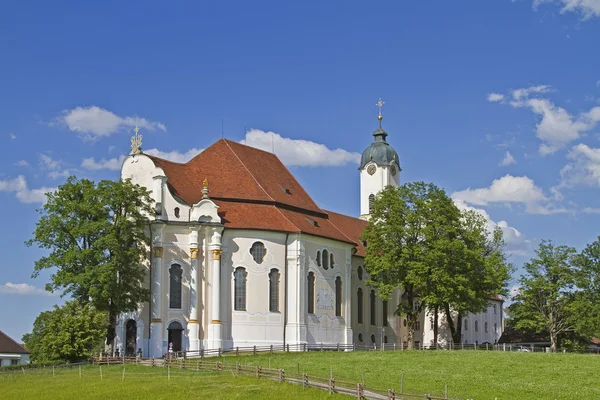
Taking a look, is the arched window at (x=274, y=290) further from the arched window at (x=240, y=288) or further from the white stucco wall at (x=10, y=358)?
the white stucco wall at (x=10, y=358)

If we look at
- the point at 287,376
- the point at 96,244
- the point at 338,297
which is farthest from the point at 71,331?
the point at 338,297

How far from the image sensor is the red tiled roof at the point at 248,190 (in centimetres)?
6500

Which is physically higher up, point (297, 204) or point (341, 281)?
point (297, 204)

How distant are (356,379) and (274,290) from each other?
69.3 ft

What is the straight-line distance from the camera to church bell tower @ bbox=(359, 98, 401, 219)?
91.6 m

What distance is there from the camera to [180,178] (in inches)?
2608

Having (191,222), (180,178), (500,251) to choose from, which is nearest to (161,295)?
(191,222)

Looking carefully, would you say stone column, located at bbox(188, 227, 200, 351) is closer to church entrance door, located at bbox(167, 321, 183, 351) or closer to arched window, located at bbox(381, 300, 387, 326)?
church entrance door, located at bbox(167, 321, 183, 351)

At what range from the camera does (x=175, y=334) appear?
202ft

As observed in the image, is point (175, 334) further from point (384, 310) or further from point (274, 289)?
point (384, 310)

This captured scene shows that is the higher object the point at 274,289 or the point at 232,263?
the point at 232,263

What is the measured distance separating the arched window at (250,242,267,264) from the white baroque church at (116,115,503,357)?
71 millimetres

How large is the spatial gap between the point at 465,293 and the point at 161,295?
23058mm

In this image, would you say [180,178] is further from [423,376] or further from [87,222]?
[423,376]
